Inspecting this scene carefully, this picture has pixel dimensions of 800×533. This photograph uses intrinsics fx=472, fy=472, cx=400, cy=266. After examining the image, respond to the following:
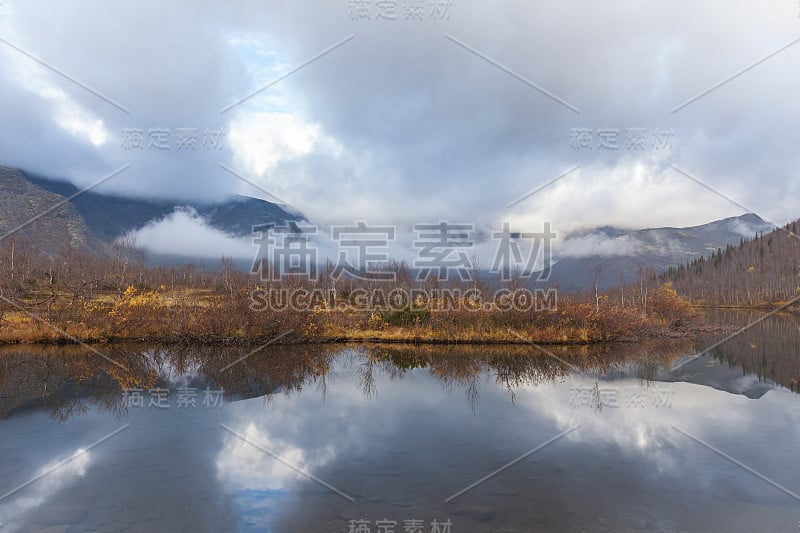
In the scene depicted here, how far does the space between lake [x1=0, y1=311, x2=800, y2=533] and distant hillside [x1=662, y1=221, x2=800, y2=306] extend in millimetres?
94458

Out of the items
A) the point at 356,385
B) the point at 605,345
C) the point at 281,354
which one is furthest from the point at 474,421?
the point at 605,345

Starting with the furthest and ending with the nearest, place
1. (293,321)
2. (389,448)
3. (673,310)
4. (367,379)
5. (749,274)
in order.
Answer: (749,274) → (673,310) → (293,321) → (367,379) → (389,448)

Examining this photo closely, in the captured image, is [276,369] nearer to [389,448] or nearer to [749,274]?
[389,448]

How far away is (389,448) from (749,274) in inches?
5317

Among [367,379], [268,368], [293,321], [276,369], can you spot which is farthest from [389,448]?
[293,321]

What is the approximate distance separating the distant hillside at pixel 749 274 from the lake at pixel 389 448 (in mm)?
94458

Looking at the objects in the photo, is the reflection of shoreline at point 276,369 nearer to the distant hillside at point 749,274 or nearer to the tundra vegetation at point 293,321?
the tundra vegetation at point 293,321

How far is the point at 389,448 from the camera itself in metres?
8.15

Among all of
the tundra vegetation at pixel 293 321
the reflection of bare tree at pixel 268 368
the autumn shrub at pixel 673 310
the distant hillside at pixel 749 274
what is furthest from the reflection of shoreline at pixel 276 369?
the distant hillside at pixel 749 274

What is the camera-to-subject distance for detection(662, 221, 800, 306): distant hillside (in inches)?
3748

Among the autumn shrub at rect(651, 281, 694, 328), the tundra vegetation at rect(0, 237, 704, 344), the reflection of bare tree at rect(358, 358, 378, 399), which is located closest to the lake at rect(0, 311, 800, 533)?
the reflection of bare tree at rect(358, 358, 378, 399)

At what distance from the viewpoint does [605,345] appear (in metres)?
22.2

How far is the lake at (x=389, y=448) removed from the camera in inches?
228

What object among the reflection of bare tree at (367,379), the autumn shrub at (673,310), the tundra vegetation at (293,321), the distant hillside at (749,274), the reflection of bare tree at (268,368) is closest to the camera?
the reflection of bare tree at (268,368)
